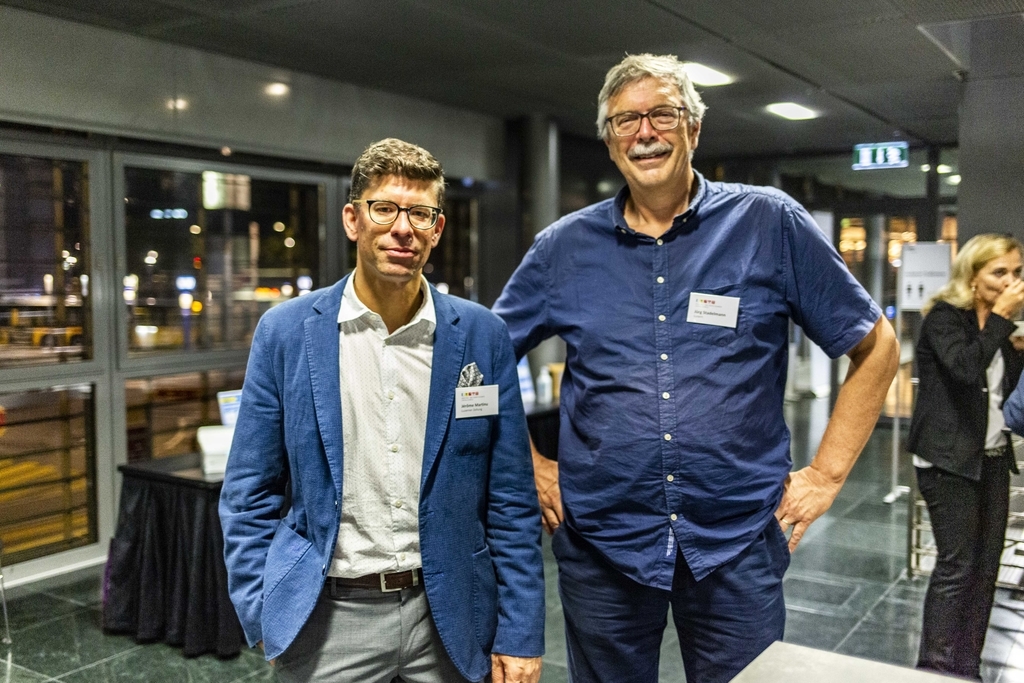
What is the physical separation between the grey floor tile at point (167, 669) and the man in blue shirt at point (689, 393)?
2079 millimetres

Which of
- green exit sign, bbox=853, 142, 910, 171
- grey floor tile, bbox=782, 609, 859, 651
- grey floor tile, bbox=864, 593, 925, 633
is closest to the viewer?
green exit sign, bbox=853, 142, 910, 171

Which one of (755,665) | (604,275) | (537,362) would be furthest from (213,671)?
(537,362)

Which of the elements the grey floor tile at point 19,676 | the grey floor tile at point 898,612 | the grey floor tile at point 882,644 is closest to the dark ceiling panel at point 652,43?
the grey floor tile at point 898,612

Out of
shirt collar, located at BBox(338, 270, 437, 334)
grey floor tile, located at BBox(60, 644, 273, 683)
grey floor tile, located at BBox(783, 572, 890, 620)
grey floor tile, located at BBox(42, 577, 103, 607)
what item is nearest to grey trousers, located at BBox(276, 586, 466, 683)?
shirt collar, located at BBox(338, 270, 437, 334)

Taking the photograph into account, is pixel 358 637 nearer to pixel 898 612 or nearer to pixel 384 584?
pixel 384 584

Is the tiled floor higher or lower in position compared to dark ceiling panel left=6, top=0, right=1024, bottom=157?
lower

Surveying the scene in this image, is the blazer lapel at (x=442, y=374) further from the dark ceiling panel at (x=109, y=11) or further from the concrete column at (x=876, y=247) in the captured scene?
the dark ceiling panel at (x=109, y=11)

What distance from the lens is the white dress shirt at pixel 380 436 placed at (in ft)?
5.28

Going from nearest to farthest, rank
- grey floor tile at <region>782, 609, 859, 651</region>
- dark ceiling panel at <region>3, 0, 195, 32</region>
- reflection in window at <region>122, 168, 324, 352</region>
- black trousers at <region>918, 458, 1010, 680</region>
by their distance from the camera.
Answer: black trousers at <region>918, 458, 1010, 680</region>
grey floor tile at <region>782, 609, 859, 651</region>
dark ceiling panel at <region>3, 0, 195, 32</region>
reflection in window at <region>122, 168, 324, 352</region>

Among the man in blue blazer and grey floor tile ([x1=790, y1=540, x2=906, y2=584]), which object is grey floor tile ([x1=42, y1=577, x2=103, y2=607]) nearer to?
the man in blue blazer

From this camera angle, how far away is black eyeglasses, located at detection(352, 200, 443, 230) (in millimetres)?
1571

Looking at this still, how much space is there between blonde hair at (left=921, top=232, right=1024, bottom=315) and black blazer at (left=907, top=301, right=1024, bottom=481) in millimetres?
25

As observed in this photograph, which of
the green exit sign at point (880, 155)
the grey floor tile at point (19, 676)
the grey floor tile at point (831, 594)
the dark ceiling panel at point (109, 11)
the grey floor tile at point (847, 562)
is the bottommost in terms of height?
the grey floor tile at point (19, 676)

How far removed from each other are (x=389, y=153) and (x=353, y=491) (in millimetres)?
588
